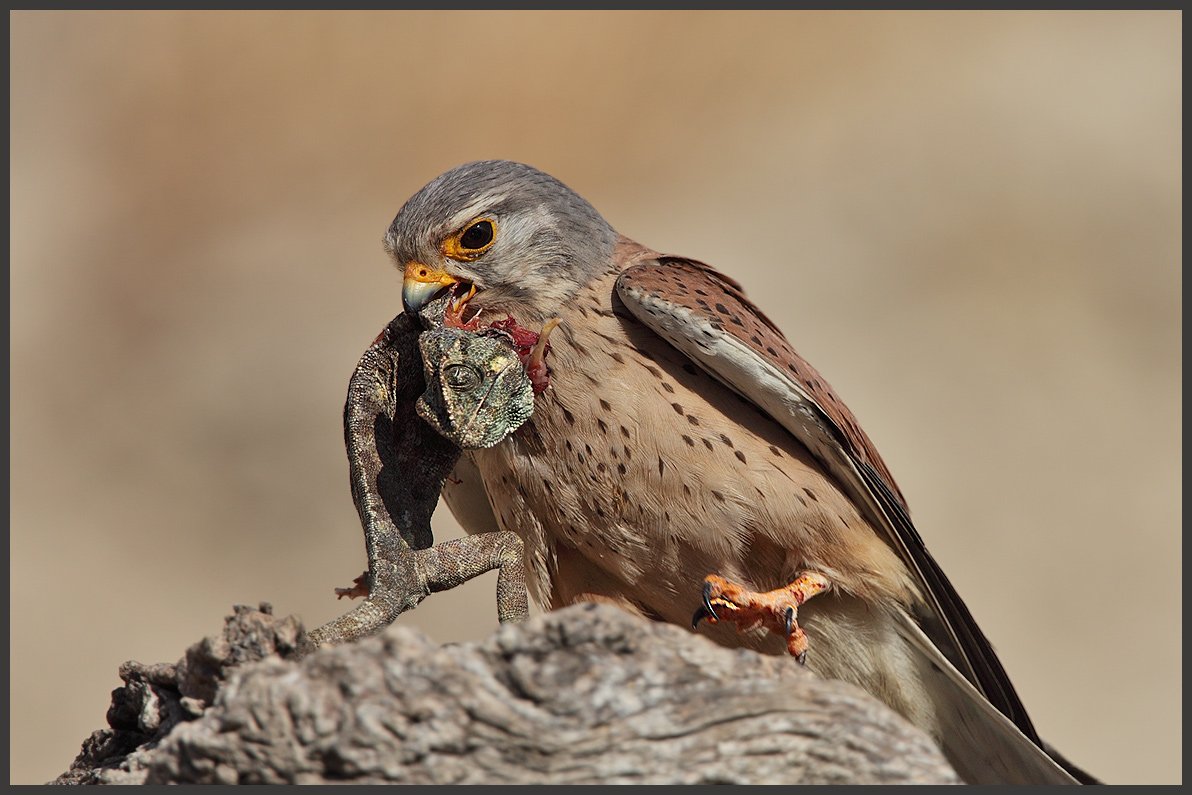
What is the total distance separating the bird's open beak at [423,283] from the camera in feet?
16.2

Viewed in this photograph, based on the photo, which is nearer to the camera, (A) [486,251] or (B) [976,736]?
(B) [976,736]

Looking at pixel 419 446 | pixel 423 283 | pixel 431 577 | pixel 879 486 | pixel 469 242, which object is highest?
pixel 469 242

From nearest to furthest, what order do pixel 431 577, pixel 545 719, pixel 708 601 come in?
1. pixel 545 719
2. pixel 431 577
3. pixel 708 601

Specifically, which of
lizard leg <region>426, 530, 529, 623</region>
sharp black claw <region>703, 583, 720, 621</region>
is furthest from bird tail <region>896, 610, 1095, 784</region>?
lizard leg <region>426, 530, 529, 623</region>

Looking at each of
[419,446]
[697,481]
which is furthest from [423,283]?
[697,481]

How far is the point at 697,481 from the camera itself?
16.0 ft

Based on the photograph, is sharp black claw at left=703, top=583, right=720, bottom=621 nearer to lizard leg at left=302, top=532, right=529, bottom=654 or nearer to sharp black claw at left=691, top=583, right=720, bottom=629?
sharp black claw at left=691, top=583, right=720, bottom=629

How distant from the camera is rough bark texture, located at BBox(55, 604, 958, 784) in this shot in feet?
9.42

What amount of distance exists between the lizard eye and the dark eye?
1026mm

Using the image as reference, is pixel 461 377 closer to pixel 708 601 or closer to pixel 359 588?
pixel 359 588

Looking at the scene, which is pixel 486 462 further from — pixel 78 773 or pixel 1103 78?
pixel 1103 78

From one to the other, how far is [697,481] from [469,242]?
3.99 ft

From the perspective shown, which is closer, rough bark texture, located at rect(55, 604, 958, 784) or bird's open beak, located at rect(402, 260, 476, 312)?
rough bark texture, located at rect(55, 604, 958, 784)

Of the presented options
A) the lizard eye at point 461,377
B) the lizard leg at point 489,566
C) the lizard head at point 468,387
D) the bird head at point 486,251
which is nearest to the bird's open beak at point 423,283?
the bird head at point 486,251
